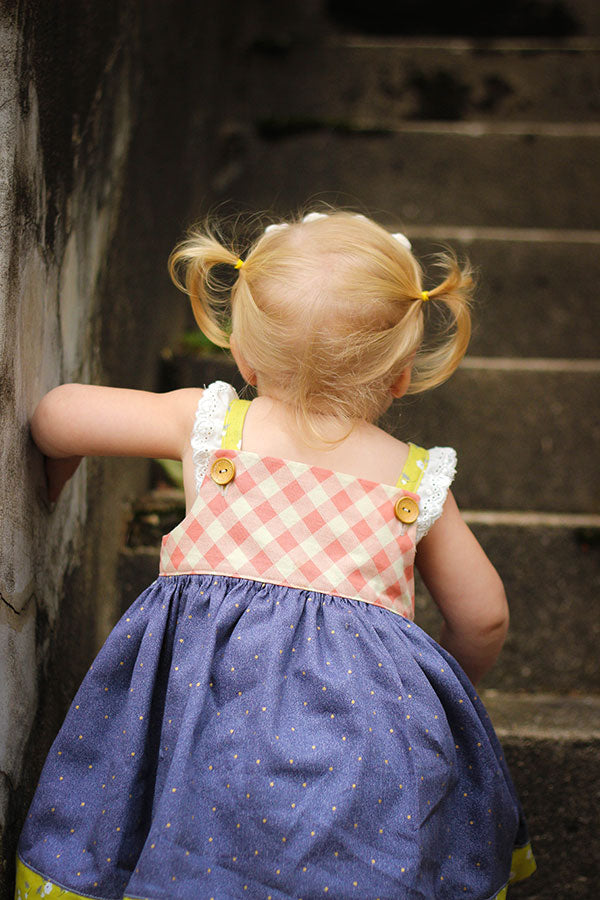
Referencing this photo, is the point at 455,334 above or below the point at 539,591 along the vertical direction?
above

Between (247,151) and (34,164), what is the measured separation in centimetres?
193

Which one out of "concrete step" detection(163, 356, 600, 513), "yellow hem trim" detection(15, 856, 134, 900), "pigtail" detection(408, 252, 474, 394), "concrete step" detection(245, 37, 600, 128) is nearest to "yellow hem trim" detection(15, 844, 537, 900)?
"yellow hem trim" detection(15, 856, 134, 900)

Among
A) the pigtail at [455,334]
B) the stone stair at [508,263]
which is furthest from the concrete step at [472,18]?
the pigtail at [455,334]

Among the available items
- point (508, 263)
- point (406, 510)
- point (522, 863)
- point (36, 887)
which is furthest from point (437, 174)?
point (36, 887)

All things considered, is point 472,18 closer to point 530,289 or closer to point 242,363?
point 530,289

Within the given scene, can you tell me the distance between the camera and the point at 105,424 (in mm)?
1249

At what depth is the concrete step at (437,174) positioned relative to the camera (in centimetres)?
283

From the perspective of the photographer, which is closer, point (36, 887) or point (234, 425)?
point (36, 887)

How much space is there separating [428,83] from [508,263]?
3.59 ft

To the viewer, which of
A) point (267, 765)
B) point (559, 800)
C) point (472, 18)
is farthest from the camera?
point (472, 18)

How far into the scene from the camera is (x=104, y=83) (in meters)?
1.50

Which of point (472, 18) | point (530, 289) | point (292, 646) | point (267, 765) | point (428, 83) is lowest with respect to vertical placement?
point (267, 765)

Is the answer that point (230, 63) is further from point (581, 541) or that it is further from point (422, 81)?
point (581, 541)

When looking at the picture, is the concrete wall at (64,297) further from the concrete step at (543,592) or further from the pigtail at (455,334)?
the concrete step at (543,592)
